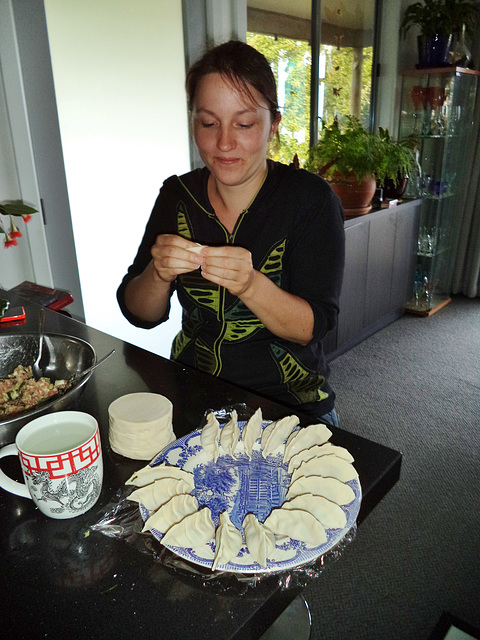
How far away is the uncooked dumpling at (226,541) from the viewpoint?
0.57m

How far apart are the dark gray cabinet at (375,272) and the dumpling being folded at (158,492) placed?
7.46 ft

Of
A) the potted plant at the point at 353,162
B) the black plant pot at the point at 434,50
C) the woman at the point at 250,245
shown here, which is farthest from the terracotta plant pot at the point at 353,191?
the woman at the point at 250,245

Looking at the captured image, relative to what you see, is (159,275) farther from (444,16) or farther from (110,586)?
(444,16)

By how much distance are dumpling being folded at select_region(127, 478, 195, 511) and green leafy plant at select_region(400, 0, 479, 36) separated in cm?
366

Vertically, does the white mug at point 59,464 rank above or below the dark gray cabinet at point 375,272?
above

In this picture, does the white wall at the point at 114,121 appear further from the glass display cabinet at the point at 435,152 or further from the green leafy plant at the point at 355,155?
the glass display cabinet at the point at 435,152

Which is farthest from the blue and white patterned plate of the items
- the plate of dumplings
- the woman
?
the woman

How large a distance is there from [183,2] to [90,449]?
238 centimetres

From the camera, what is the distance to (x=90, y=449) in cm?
64

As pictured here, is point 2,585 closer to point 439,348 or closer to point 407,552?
point 407,552

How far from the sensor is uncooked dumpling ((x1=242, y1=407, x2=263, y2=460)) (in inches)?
30.3

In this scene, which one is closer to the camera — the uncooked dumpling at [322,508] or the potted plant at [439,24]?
the uncooked dumpling at [322,508]

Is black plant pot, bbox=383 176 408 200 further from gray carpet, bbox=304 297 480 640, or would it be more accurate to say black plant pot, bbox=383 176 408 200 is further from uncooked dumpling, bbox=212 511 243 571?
uncooked dumpling, bbox=212 511 243 571

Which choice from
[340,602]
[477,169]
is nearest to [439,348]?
[477,169]
